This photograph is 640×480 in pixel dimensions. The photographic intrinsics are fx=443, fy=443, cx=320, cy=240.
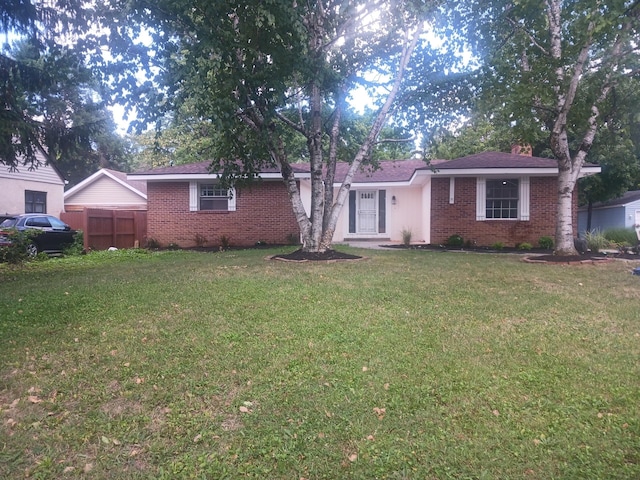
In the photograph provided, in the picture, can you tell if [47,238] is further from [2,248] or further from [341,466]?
[341,466]

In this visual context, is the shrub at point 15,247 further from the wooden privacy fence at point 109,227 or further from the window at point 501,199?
the window at point 501,199

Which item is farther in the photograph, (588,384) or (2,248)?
(2,248)

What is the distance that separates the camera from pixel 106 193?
25344 mm

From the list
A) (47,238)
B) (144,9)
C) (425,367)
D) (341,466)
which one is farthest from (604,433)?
(47,238)

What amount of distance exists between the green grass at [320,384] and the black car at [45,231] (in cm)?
771

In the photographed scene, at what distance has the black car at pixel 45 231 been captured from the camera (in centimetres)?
1309

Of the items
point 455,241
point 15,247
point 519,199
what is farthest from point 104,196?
point 519,199

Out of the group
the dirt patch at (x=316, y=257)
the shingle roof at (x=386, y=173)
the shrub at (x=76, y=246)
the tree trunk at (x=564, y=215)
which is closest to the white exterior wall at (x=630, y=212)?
the shingle roof at (x=386, y=173)

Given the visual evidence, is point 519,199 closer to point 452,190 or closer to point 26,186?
point 452,190

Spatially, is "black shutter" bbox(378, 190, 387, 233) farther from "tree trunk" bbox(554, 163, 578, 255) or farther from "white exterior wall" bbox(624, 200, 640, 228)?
"white exterior wall" bbox(624, 200, 640, 228)

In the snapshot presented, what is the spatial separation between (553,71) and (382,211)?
9.19 m

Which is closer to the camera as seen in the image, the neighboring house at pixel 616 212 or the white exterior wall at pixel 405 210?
the white exterior wall at pixel 405 210

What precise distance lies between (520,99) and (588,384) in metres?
7.36

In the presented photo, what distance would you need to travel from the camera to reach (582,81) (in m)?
10.4
